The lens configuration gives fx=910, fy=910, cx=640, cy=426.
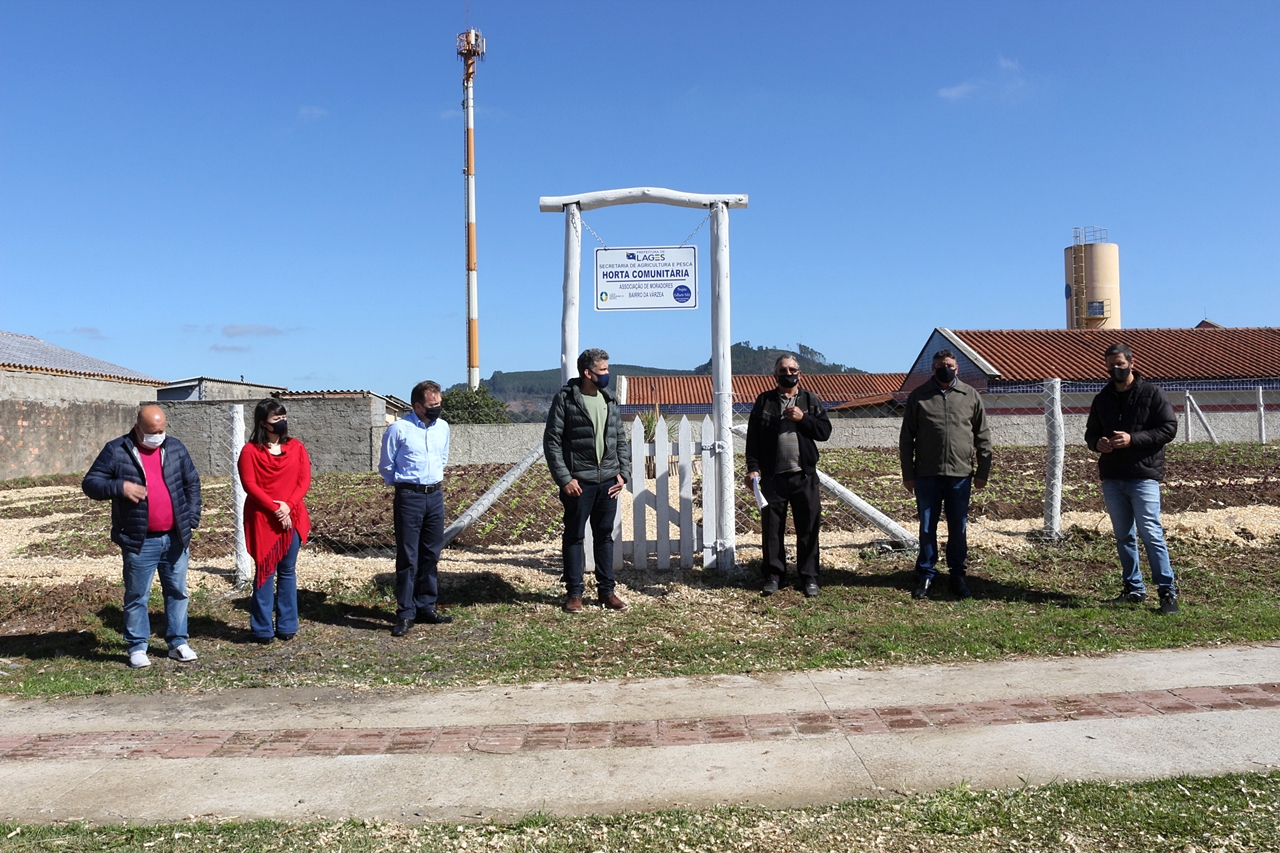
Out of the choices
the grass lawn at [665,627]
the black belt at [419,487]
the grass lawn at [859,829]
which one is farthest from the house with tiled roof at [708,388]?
the grass lawn at [859,829]

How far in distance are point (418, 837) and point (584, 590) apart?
423 centimetres

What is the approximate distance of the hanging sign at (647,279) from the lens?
7.72 meters

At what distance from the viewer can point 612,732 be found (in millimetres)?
4215

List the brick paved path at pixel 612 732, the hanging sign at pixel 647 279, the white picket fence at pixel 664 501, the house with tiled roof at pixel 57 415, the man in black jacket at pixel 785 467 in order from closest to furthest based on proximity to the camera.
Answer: the brick paved path at pixel 612 732 < the man in black jacket at pixel 785 467 < the white picket fence at pixel 664 501 < the hanging sign at pixel 647 279 < the house with tiled roof at pixel 57 415

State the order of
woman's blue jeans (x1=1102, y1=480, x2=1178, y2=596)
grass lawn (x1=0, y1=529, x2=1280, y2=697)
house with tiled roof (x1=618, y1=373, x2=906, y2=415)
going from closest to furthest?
grass lawn (x1=0, y1=529, x2=1280, y2=697)
woman's blue jeans (x1=1102, y1=480, x2=1178, y2=596)
house with tiled roof (x1=618, y1=373, x2=906, y2=415)

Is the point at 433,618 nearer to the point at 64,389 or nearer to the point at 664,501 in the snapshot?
the point at 664,501

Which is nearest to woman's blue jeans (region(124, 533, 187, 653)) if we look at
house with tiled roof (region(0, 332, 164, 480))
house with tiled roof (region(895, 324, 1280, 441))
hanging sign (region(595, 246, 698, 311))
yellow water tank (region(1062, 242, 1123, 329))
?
hanging sign (region(595, 246, 698, 311))

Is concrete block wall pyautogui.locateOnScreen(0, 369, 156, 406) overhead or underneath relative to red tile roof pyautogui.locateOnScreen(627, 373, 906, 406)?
underneath

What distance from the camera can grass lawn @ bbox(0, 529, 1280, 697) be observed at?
17.8 ft

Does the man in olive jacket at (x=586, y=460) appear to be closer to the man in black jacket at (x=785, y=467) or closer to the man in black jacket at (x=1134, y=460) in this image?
the man in black jacket at (x=785, y=467)

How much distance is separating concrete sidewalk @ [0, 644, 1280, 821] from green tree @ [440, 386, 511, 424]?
2905 cm

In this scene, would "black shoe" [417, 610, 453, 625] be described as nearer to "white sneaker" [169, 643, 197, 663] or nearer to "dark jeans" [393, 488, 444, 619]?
"dark jeans" [393, 488, 444, 619]

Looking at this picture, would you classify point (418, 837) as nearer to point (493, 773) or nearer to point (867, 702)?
Answer: point (493, 773)

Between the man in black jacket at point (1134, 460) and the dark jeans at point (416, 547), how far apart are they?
472 centimetres
